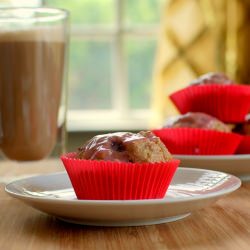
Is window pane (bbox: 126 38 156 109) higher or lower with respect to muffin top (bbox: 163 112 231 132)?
→ lower

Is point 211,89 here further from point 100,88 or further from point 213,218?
point 100,88

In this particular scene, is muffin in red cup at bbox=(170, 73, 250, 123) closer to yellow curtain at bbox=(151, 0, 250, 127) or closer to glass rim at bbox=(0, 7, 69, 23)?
glass rim at bbox=(0, 7, 69, 23)

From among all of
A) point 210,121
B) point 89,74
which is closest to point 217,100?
point 210,121

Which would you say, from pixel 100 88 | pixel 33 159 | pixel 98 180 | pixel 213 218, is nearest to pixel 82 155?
pixel 98 180

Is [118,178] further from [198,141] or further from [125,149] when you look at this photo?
[198,141]

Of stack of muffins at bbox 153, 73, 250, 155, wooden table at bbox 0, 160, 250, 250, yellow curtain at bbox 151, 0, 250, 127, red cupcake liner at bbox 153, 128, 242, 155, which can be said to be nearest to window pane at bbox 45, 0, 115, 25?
yellow curtain at bbox 151, 0, 250, 127

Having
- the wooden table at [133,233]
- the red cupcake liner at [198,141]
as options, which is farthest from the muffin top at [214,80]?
the wooden table at [133,233]
